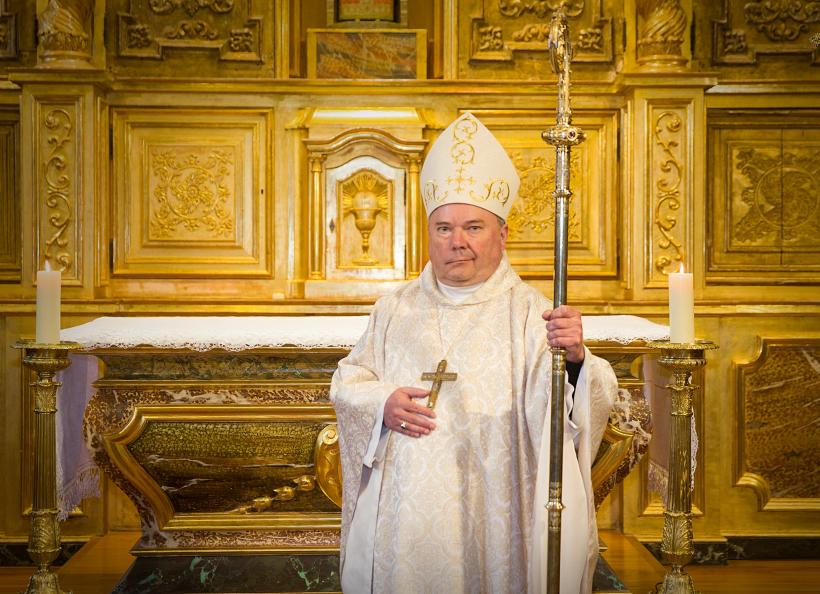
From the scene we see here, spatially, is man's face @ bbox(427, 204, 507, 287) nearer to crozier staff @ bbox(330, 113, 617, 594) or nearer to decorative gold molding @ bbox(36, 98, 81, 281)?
crozier staff @ bbox(330, 113, 617, 594)

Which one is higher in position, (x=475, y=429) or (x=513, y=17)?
(x=513, y=17)

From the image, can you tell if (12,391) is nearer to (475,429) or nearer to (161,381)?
(161,381)

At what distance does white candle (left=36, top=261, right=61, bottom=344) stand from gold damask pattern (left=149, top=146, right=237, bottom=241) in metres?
1.76

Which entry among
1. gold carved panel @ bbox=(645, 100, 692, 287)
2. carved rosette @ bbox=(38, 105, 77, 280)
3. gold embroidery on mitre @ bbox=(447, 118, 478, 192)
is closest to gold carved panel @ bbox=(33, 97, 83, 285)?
carved rosette @ bbox=(38, 105, 77, 280)

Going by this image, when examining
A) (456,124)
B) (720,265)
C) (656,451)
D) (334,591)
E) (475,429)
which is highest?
(456,124)

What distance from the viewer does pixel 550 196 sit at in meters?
5.28

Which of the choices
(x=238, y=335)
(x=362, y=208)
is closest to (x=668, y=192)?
(x=362, y=208)

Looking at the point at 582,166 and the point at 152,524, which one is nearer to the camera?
the point at 152,524

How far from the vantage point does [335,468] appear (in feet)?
13.0

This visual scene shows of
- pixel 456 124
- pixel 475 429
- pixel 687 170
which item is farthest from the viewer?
pixel 687 170

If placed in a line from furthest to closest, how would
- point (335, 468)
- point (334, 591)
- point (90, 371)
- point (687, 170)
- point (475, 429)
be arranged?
point (687, 170) → point (90, 371) → point (335, 468) → point (334, 591) → point (475, 429)

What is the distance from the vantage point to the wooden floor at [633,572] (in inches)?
173

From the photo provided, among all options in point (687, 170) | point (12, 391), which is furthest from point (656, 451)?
point (12, 391)

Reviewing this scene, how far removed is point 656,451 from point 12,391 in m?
3.33
